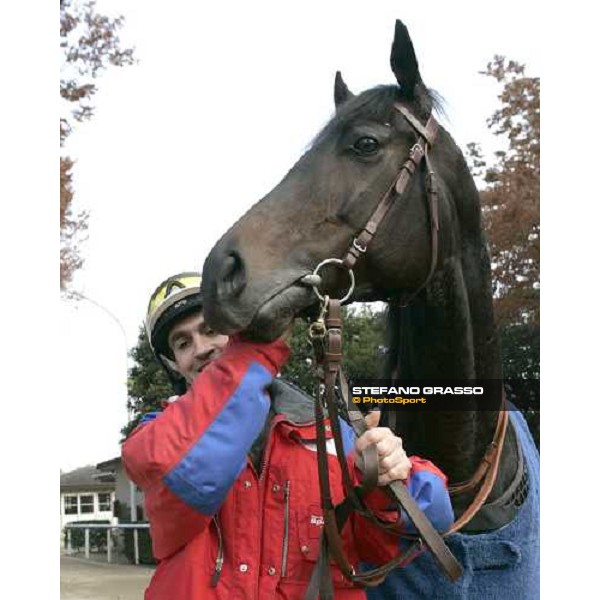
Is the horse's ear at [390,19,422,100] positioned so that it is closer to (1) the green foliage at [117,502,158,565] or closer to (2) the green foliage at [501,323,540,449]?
(2) the green foliage at [501,323,540,449]

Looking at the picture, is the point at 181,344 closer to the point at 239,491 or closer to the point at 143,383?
the point at 239,491

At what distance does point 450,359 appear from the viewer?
6.82ft

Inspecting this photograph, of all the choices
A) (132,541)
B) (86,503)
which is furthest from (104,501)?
(132,541)

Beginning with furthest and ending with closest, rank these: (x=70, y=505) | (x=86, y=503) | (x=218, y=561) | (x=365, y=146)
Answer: (x=86, y=503)
(x=70, y=505)
(x=365, y=146)
(x=218, y=561)

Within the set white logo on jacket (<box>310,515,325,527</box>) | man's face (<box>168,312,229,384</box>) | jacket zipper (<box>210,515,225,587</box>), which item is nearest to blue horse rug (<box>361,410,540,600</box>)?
white logo on jacket (<box>310,515,325,527</box>)

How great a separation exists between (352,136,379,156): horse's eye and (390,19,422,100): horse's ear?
0.65 feet

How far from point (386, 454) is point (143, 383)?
4.98 ft

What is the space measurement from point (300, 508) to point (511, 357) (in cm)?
105

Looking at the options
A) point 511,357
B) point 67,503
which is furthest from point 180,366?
point 511,357

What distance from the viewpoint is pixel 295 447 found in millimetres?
1681

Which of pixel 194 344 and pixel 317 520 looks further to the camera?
pixel 194 344

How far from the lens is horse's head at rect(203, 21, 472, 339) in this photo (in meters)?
1.66
